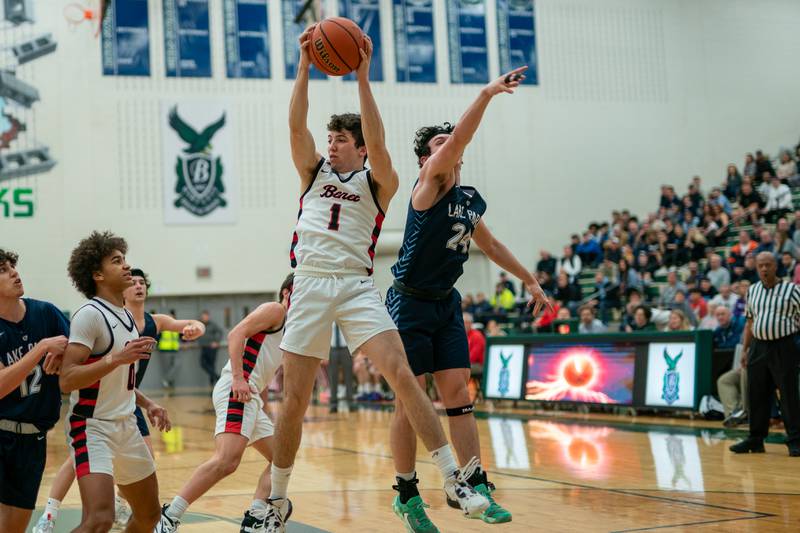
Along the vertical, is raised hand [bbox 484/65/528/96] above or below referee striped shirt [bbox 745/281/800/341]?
above

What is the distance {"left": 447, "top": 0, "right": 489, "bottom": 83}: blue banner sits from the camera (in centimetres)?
2481

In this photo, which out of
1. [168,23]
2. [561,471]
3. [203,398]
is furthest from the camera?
[168,23]

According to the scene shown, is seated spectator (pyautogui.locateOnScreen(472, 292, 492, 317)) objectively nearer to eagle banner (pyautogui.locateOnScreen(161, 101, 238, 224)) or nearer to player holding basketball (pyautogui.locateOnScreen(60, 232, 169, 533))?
eagle banner (pyautogui.locateOnScreen(161, 101, 238, 224))

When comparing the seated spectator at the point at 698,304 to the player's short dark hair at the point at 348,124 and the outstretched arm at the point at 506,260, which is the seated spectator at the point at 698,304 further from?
the player's short dark hair at the point at 348,124

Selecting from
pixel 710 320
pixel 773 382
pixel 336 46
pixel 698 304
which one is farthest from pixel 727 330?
pixel 336 46

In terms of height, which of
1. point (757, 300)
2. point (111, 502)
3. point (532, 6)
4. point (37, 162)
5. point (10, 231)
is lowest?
point (111, 502)

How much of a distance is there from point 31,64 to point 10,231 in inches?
155

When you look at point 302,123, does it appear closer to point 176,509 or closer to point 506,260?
point 506,260

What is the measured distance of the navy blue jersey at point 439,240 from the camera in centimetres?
529

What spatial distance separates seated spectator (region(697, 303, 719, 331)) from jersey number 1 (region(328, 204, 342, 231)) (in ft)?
30.0

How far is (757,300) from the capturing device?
9031 mm

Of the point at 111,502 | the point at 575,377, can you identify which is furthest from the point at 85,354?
the point at 575,377

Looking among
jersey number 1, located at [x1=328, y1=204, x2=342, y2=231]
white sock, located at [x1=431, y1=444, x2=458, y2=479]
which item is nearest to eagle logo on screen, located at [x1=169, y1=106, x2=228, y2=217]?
jersey number 1, located at [x1=328, y1=204, x2=342, y2=231]

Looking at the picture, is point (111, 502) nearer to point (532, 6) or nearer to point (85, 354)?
point (85, 354)
